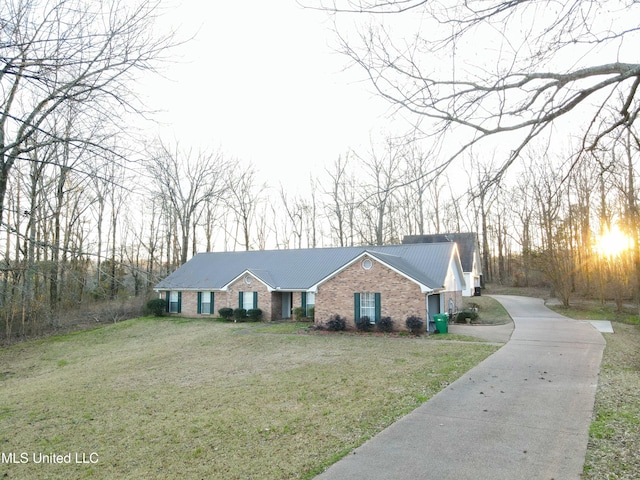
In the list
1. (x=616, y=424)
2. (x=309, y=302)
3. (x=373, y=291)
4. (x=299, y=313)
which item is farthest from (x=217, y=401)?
(x=309, y=302)

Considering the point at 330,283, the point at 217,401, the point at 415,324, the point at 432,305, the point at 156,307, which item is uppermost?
the point at 330,283

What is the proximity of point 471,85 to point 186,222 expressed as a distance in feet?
116

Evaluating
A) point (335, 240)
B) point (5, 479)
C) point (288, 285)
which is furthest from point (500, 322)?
point (335, 240)

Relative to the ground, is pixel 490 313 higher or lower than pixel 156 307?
lower

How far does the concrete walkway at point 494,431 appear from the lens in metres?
5.14

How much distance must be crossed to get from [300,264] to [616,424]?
2219 cm

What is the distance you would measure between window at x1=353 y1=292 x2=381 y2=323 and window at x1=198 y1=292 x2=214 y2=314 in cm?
1154

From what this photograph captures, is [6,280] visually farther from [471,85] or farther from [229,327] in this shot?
[229,327]

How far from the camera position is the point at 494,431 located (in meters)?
6.43

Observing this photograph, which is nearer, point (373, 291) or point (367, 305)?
point (373, 291)

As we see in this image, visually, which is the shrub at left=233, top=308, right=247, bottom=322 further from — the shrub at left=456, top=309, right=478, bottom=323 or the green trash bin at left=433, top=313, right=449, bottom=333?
the shrub at left=456, top=309, right=478, bottom=323

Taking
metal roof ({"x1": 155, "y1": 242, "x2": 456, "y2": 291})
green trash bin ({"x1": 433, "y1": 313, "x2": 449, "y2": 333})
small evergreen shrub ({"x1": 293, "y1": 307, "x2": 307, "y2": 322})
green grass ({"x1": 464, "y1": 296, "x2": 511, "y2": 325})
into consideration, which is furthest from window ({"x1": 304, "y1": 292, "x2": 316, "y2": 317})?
green grass ({"x1": 464, "y1": 296, "x2": 511, "y2": 325})

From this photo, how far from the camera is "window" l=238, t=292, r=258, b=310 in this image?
1016 inches

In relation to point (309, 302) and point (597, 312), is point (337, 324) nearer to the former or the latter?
point (309, 302)
